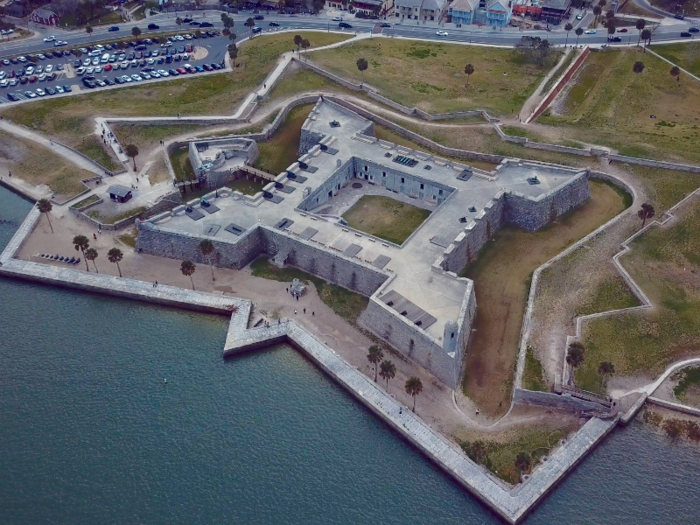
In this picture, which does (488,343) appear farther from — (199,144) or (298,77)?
(298,77)

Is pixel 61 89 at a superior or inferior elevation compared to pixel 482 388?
superior

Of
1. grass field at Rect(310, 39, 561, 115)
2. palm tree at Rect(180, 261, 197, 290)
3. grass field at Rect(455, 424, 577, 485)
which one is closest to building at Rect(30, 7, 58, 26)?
grass field at Rect(310, 39, 561, 115)

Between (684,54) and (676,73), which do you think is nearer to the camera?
(676,73)

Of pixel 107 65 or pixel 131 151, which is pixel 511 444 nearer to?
pixel 131 151

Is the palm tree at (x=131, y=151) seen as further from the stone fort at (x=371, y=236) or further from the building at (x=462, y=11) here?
the building at (x=462, y=11)

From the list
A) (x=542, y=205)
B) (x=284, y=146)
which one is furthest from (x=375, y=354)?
(x=284, y=146)

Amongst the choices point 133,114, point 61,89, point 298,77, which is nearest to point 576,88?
point 298,77

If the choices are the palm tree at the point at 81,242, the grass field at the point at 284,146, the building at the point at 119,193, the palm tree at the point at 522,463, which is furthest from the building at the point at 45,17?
the palm tree at the point at 522,463
